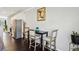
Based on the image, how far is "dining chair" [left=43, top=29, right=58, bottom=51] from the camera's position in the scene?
1515 millimetres

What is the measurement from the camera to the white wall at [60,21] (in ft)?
4.92

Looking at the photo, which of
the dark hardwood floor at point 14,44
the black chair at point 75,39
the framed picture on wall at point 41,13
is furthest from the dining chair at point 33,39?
the black chair at point 75,39

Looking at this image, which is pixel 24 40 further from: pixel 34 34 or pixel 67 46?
pixel 67 46

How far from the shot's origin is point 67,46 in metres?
1.51

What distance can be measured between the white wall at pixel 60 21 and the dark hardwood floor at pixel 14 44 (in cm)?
25

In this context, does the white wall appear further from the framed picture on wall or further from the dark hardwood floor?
the dark hardwood floor

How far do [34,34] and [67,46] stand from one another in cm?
46

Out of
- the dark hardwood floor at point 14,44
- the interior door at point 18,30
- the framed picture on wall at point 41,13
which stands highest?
the framed picture on wall at point 41,13

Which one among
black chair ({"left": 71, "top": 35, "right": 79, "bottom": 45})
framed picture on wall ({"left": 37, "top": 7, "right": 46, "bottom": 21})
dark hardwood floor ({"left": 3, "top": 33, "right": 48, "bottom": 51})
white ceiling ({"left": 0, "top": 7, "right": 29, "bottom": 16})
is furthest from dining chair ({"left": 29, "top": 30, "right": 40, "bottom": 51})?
black chair ({"left": 71, "top": 35, "right": 79, "bottom": 45})

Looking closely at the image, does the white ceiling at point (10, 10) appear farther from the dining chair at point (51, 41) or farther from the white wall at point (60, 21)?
the dining chair at point (51, 41)

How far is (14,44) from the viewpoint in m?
1.52

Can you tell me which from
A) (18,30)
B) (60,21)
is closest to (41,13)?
(60,21)

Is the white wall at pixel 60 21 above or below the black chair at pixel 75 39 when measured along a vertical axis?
above
